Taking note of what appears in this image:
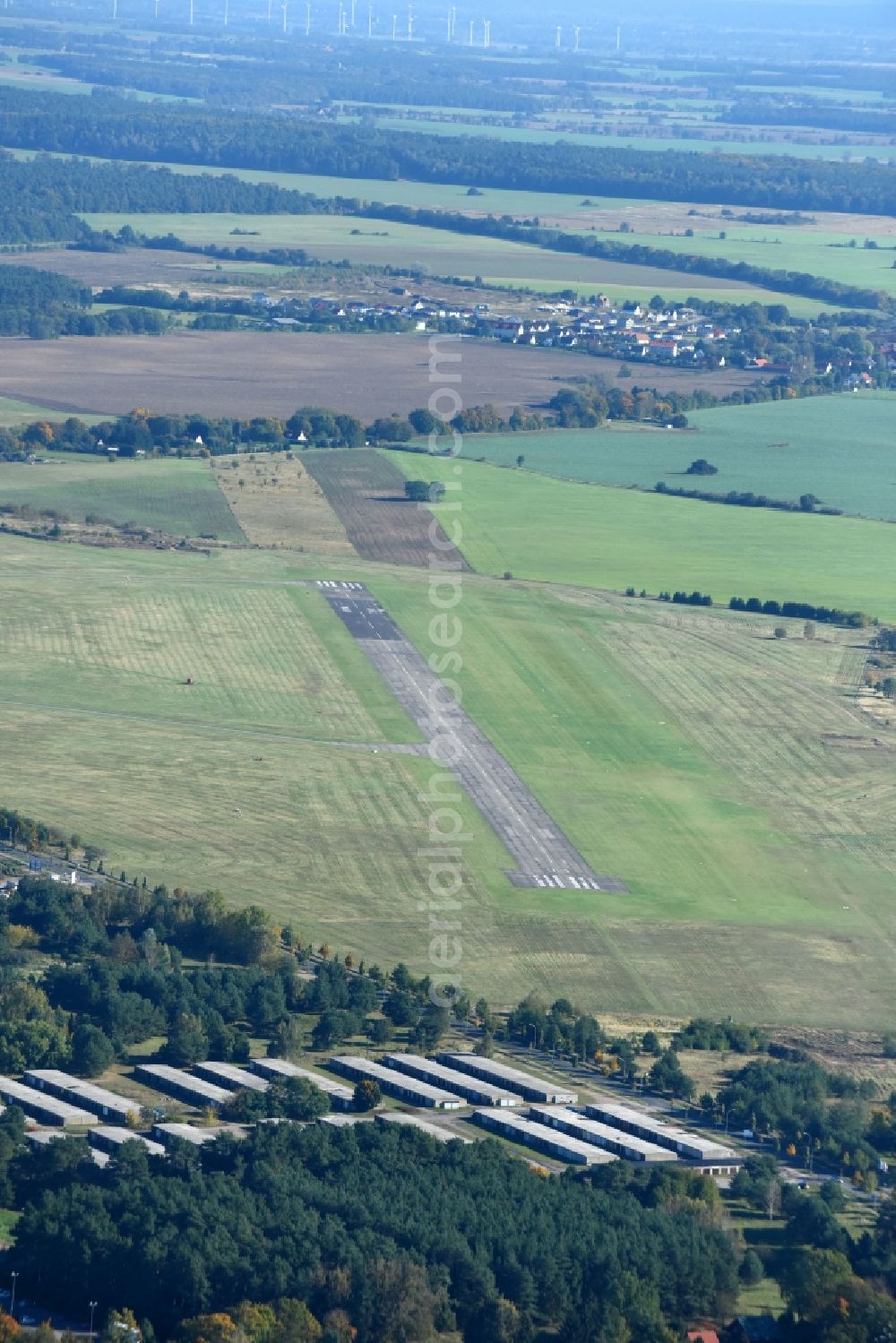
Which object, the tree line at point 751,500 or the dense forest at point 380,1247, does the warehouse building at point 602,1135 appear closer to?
the dense forest at point 380,1247

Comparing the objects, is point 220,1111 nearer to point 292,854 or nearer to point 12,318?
point 292,854

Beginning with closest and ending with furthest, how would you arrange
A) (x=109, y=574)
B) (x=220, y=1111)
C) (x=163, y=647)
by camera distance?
1. (x=220, y=1111)
2. (x=163, y=647)
3. (x=109, y=574)

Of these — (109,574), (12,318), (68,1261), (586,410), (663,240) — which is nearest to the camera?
(68,1261)

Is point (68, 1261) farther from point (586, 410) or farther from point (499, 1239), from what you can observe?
point (586, 410)

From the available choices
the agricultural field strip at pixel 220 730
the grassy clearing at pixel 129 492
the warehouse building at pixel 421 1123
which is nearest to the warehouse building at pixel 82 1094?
the warehouse building at pixel 421 1123

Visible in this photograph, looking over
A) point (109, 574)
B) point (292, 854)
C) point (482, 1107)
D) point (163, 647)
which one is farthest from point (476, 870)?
point (109, 574)

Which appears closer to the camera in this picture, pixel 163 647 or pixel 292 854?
pixel 292 854

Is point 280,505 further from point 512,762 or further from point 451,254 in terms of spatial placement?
point 451,254
